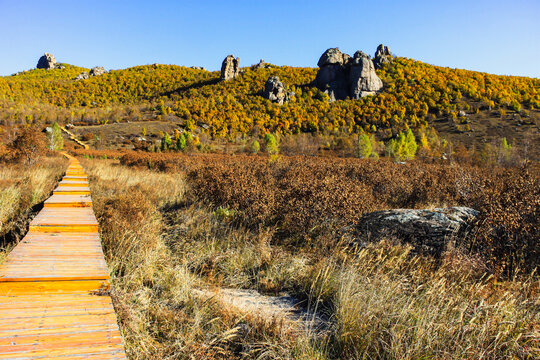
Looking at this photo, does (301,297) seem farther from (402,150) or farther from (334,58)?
(334,58)

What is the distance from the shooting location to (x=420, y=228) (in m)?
4.14

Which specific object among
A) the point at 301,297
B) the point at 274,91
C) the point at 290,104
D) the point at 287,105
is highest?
the point at 274,91

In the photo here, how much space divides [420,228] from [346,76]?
115058 mm

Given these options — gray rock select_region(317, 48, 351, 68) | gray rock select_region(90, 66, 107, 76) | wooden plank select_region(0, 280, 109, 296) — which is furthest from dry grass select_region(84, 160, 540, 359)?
gray rock select_region(90, 66, 107, 76)

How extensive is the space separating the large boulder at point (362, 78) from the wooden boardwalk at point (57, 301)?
10981cm

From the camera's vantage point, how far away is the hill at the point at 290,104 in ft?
259

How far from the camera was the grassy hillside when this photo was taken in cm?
8012

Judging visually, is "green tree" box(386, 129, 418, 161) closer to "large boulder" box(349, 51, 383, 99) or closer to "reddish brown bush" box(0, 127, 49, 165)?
"large boulder" box(349, 51, 383, 99)

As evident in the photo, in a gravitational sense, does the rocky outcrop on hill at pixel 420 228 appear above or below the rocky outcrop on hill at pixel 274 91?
below

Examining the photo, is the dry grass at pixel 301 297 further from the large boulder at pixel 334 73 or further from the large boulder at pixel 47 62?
the large boulder at pixel 47 62

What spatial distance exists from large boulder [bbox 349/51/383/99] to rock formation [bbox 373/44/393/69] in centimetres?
1977

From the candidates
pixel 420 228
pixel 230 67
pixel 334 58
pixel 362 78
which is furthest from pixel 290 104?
pixel 420 228

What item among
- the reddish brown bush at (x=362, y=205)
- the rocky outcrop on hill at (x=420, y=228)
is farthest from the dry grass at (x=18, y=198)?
the rocky outcrop on hill at (x=420, y=228)

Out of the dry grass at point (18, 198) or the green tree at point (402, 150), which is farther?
the green tree at point (402, 150)
